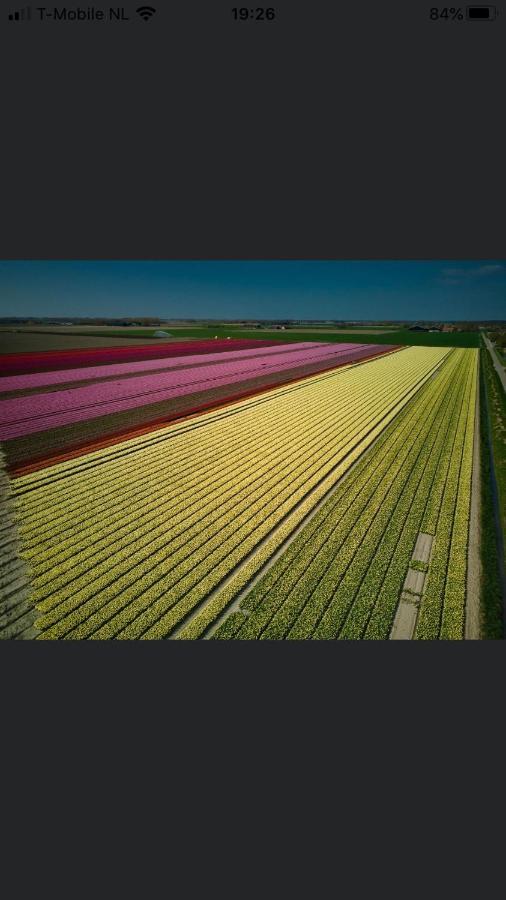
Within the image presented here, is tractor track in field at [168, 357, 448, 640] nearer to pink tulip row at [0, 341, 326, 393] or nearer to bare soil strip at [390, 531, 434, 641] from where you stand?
bare soil strip at [390, 531, 434, 641]

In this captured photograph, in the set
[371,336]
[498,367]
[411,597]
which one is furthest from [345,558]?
[371,336]

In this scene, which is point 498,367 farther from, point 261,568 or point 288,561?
point 261,568

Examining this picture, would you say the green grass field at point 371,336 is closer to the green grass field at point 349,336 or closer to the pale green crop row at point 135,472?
the green grass field at point 349,336

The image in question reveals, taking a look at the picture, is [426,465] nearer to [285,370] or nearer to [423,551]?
[423,551]

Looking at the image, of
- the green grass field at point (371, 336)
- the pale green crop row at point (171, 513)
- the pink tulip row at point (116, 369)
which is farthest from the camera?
the green grass field at point (371, 336)

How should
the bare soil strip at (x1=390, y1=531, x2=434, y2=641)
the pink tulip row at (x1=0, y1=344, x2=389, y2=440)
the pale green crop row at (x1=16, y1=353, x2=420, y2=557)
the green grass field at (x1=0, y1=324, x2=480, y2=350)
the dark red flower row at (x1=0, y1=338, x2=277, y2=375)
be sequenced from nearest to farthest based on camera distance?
the bare soil strip at (x1=390, y1=531, x2=434, y2=641) < the pale green crop row at (x1=16, y1=353, x2=420, y2=557) < the pink tulip row at (x1=0, y1=344, x2=389, y2=440) < the dark red flower row at (x1=0, y1=338, x2=277, y2=375) < the green grass field at (x1=0, y1=324, x2=480, y2=350)

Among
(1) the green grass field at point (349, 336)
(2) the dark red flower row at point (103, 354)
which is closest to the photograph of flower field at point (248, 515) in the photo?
(2) the dark red flower row at point (103, 354)

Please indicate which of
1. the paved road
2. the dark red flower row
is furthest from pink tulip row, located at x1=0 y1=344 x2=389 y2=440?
the paved road

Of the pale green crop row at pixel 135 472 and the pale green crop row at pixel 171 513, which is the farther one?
the pale green crop row at pixel 135 472

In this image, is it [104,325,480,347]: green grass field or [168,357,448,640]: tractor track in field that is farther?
[104,325,480,347]: green grass field

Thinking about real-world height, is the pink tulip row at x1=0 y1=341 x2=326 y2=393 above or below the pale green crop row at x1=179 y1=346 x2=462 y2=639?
above
